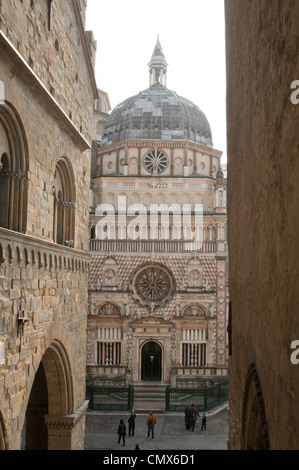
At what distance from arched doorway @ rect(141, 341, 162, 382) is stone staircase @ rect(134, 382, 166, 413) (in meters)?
0.73

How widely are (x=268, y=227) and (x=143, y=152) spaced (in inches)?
1318

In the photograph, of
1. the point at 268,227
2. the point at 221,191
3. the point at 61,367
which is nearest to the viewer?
the point at 268,227

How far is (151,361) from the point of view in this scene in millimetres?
32938

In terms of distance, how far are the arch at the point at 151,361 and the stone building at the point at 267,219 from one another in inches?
988

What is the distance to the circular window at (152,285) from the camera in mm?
33438

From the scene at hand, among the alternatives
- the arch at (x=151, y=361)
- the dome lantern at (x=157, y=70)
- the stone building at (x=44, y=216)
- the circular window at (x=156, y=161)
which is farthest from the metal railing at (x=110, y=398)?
the dome lantern at (x=157, y=70)

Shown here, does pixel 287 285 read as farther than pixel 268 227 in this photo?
No

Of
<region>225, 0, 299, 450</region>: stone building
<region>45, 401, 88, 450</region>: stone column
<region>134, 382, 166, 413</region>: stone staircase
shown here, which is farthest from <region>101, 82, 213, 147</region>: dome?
<region>225, 0, 299, 450</region>: stone building

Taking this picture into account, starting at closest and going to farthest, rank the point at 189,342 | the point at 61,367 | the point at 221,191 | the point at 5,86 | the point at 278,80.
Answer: the point at 278,80 → the point at 5,86 → the point at 61,367 → the point at 189,342 → the point at 221,191

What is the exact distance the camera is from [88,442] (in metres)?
21.7

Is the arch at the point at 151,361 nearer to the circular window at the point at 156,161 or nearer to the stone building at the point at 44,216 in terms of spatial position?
the circular window at the point at 156,161

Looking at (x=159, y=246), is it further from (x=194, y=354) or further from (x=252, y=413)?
(x=252, y=413)
